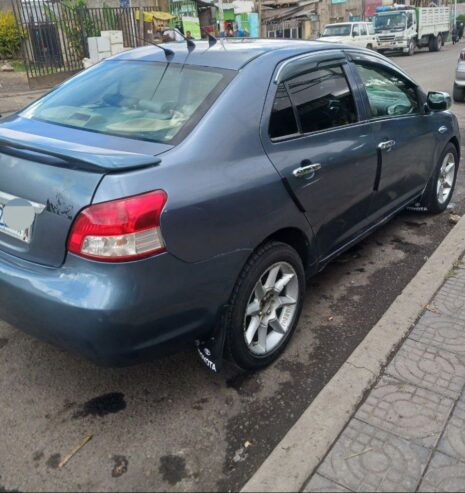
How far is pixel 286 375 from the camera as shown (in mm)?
2959

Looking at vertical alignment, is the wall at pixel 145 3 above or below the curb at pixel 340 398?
above

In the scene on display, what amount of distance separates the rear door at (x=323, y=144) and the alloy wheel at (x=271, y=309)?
0.38 metres

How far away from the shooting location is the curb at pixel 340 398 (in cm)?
225

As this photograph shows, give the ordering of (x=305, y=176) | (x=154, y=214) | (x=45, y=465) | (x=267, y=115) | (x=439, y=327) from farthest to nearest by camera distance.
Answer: (x=439, y=327), (x=305, y=176), (x=267, y=115), (x=45, y=465), (x=154, y=214)

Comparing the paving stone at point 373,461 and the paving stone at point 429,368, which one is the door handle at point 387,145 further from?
the paving stone at point 373,461

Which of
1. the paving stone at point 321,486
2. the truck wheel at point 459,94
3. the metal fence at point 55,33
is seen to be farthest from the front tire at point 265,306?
the metal fence at point 55,33

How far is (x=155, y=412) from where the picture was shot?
2.67 m

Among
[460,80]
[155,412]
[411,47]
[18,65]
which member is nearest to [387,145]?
[155,412]

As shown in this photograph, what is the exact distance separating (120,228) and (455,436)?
181 cm

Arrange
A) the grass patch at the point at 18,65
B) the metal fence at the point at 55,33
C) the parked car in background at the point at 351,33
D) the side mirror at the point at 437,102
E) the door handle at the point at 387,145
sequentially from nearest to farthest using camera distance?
1. the door handle at the point at 387,145
2. the side mirror at the point at 437,102
3. the metal fence at the point at 55,33
4. the grass patch at the point at 18,65
5. the parked car in background at the point at 351,33

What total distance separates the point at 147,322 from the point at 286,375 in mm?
1053

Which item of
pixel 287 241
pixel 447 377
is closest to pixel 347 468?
pixel 447 377

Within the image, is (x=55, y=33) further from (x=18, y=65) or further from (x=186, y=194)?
(x=186, y=194)

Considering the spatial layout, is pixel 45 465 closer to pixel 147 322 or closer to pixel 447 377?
pixel 147 322
